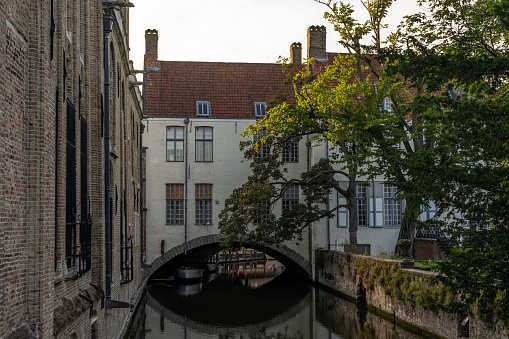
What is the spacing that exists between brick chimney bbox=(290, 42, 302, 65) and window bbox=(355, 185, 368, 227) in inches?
329

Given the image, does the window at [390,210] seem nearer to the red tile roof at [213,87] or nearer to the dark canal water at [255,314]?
the dark canal water at [255,314]

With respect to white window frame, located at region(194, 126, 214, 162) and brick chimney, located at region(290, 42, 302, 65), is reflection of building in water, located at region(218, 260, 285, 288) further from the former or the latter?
brick chimney, located at region(290, 42, 302, 65)

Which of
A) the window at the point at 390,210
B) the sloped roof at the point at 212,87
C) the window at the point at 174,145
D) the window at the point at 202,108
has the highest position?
the sloped roof at the point at 212,87

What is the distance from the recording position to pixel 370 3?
19.1m

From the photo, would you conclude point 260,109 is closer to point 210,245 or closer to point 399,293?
point 210,245

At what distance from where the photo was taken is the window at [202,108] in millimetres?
28469

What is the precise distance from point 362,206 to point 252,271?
12.7 metres

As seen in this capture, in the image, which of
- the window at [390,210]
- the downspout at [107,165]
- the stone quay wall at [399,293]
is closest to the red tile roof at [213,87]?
the window at [390,210]

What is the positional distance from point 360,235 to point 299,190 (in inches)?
142

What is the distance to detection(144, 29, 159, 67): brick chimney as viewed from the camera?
29.7 m

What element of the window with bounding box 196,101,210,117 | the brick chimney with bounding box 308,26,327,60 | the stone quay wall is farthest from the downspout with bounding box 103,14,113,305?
the brick chimney with bounding box 308,26,327,60

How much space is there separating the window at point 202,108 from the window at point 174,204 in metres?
3.55

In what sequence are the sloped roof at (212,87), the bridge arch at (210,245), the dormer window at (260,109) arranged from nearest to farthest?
the bridge arch at (210,245)
the sloped roof at (212,87)
the dormer window at (260,109)

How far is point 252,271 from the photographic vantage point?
3881cm
